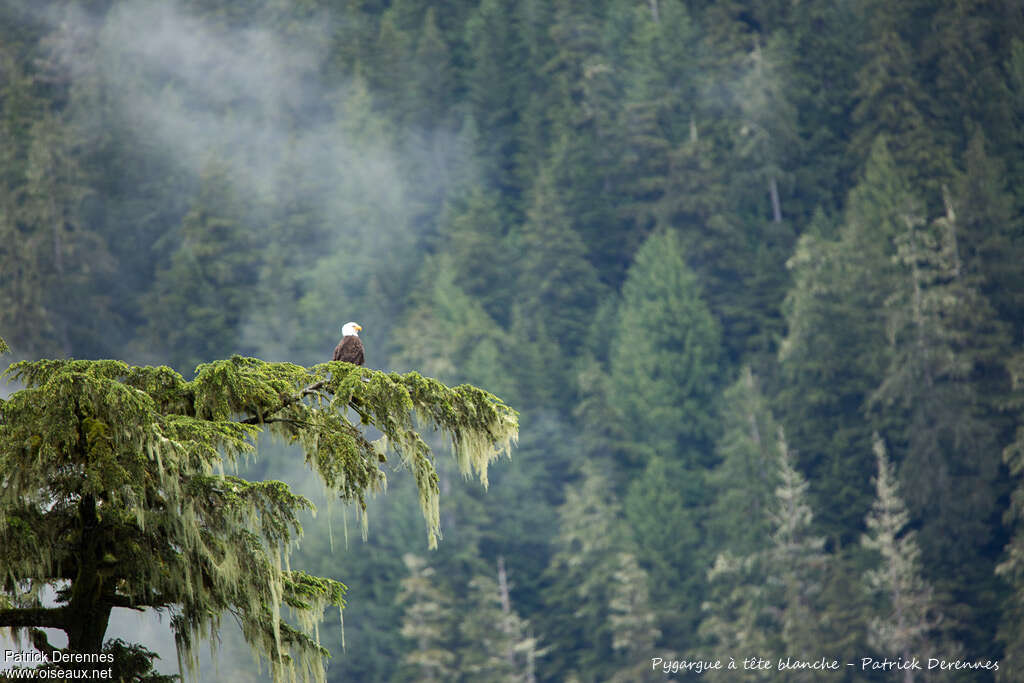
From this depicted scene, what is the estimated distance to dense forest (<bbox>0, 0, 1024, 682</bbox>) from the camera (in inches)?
1897

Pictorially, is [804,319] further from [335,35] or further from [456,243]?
[335,35]

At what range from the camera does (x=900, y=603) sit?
143ft

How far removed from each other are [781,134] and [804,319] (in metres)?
16.0

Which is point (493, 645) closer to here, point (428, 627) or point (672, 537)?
point (428, 627)

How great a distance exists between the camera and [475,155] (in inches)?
2813

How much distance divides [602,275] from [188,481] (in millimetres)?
61173

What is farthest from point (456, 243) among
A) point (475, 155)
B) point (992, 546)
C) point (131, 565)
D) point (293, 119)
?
point (131, 565)

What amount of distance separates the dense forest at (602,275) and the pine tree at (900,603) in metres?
0.15

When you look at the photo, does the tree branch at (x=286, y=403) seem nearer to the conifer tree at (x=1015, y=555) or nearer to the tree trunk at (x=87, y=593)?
the tree trunk at (x=87, y=593)

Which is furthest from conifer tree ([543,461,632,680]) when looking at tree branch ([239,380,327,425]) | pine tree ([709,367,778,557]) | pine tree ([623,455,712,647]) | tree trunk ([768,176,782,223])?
tree branch ([239,380,327,425])

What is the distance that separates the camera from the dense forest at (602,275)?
158 ft

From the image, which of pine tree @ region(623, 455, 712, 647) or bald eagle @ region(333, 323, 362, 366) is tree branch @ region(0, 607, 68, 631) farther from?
pine tree @ region(623, 455, 712, 647)

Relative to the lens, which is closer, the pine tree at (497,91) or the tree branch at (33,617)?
the tree branch at (33,617)

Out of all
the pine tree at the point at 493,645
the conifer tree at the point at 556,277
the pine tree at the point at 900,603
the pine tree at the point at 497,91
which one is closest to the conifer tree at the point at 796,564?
the pine tree at the point at 900,603
